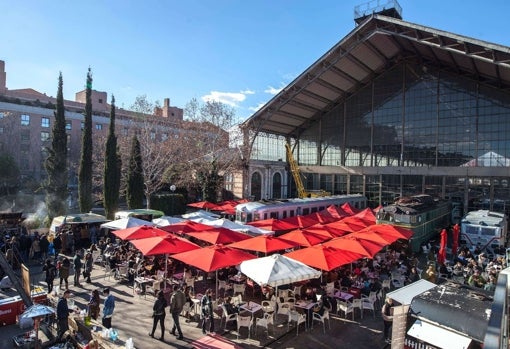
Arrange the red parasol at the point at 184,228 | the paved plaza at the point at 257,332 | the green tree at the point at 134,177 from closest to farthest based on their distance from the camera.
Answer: the paved plaza at the point at 257,332, the red parasol at the point at 184,228, the green tree at the point at 134,177

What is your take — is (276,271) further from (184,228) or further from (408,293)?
(184,228)

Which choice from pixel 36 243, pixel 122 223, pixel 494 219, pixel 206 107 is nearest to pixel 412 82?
pixel 494 219

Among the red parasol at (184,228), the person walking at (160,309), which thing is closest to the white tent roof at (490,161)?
the red parasol at (184,228)

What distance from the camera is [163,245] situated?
12.9m

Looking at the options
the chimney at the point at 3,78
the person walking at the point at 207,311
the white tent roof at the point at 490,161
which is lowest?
the person walking at the point at 207,311

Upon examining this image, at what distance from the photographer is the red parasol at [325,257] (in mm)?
11258

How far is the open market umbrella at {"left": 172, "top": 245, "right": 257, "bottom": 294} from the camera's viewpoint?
35.5 ft

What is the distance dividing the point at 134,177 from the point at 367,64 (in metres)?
23.7

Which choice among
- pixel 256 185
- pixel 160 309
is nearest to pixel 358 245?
pixel 160 309

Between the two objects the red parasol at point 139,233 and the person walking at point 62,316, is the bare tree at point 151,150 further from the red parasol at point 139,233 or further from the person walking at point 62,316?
the person walking at point 62,316

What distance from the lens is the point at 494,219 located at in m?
21.7

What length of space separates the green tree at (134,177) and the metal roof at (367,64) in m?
12.4

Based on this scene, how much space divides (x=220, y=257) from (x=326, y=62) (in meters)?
24.9

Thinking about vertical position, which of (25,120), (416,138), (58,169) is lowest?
(58,169)
